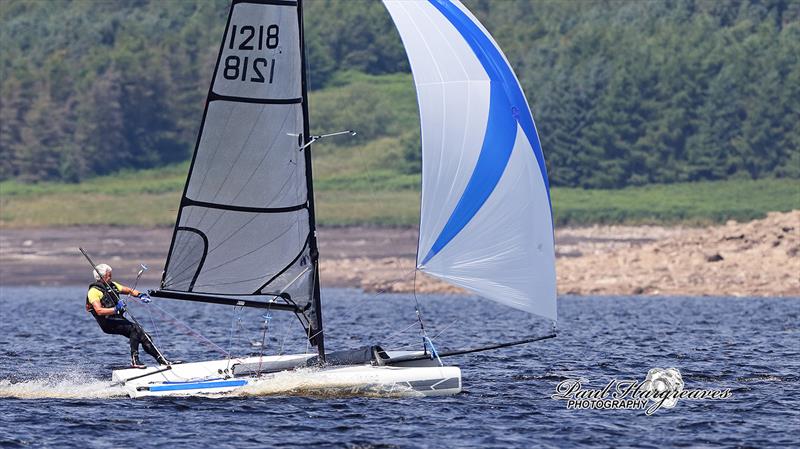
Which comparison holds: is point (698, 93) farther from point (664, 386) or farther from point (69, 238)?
point (664, 386)

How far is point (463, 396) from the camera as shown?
1100 inches

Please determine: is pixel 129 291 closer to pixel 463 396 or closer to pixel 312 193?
pixel 312 193

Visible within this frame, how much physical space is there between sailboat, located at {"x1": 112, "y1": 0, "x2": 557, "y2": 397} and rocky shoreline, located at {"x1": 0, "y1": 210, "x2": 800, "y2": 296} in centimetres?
3247

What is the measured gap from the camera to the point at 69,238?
91312mm

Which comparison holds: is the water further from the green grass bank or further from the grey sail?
the green grass bank

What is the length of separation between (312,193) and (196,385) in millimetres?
4111

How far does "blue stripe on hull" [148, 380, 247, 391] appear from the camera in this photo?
88.3 feet

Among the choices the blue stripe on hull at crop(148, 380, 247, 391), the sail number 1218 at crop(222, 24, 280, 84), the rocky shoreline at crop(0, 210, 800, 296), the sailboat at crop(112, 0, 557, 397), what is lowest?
the rocky shoreline at crop(0, 210, 800, 296)

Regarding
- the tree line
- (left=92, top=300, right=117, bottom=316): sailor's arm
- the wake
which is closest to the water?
the wake

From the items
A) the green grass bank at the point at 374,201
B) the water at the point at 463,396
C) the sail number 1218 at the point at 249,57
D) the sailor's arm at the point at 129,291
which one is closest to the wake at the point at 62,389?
the water at the point at 463,396

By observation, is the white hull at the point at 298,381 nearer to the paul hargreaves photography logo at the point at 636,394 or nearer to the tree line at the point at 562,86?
the paul hargreaves photography logo at the point at 636,394

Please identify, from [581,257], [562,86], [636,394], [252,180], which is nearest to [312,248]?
[252,180]

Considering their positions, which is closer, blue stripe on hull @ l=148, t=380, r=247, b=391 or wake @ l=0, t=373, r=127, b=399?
blue stripe on hull @ l=148, t=380, r=247, b=391

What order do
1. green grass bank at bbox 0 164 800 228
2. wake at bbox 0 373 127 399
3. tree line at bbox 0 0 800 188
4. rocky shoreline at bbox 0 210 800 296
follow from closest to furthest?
wake at bbox 0 373 127 399 → rocky shoreline at bbox 0 210 800 296 → green grass bank at bbox 0 164 800 228 → tree line at bbox 0 0 800 188
